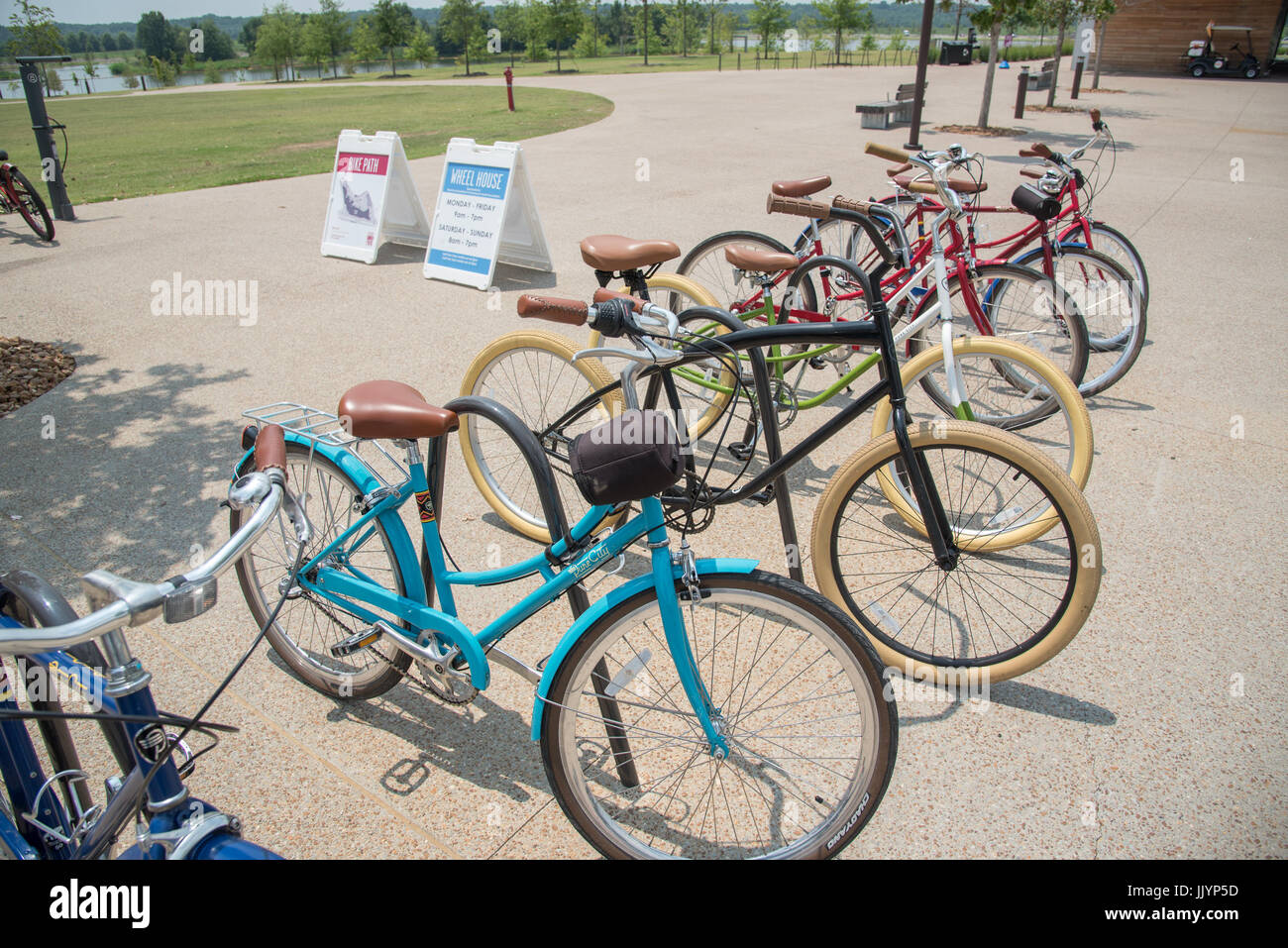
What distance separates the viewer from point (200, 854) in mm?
1485

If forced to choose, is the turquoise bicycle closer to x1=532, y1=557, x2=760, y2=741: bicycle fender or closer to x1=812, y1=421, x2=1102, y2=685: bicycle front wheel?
x1=532, y1=557, x2=760, y2=741: bicycle fender

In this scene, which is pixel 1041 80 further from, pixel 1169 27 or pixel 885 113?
pixel 885 113

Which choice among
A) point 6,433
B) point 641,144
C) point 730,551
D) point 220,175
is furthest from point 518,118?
point 730,551

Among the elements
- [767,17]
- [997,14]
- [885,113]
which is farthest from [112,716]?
[767,17]

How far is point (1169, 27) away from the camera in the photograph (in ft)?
93.8

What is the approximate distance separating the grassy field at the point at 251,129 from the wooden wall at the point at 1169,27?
19791mm

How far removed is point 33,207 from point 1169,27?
112 feet

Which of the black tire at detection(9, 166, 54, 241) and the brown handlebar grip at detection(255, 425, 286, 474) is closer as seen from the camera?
the brown handlebar grip at detection(255, 425, 286, 474)

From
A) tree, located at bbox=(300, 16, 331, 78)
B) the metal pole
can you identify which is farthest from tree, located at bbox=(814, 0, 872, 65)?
tree, located at bbox=(300, 16, 331, 78)

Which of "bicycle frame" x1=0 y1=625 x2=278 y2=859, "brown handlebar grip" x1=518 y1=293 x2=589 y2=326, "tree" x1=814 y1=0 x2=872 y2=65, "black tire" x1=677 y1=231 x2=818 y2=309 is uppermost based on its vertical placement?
"tree" x1=814 y1=0 x2=872 y2=65

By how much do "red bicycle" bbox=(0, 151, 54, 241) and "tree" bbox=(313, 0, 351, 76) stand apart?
219 feet

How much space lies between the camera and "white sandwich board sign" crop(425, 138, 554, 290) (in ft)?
23.5

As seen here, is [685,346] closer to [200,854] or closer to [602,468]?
[602,468]

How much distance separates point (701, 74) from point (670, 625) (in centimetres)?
3536
